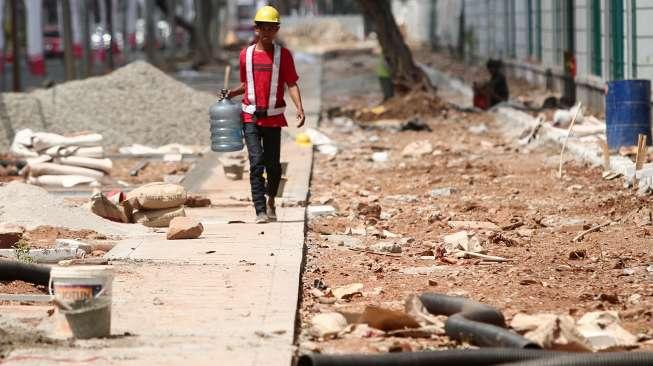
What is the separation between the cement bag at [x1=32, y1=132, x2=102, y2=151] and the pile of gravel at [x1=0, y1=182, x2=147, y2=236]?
223 inches

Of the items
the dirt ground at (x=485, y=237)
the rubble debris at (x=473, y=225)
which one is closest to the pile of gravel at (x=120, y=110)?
the dirt ground at (x=485, y=237)

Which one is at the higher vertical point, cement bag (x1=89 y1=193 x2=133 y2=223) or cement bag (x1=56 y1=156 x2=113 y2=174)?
cement bag (x1=89 y1=193 x2=133 y2=223)

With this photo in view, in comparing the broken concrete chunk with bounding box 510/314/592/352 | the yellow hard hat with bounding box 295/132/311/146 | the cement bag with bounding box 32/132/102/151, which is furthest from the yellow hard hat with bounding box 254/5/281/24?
the yellow hard hat with bounding box 295/132/311/146

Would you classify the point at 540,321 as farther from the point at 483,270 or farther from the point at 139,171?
the point at 139,171

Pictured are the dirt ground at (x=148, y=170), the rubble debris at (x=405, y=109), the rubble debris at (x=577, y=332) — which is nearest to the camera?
the rubble debris at (x=577, y=332)

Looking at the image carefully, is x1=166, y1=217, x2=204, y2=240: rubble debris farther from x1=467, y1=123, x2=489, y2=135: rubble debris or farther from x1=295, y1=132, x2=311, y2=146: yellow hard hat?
x1=467, y1=123, x2=489, y2=135: rubble debris

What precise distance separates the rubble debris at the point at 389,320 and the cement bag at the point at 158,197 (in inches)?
210

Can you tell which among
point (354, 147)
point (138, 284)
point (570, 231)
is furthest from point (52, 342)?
point (354, 147)

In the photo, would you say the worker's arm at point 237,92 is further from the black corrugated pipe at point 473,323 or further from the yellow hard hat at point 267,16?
the black corrugated pipe at point 473,323

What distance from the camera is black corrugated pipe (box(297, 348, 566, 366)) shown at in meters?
7.22

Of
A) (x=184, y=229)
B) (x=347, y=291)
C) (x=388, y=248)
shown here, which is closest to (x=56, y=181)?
(x=184, y=229)

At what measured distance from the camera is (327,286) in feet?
33.3

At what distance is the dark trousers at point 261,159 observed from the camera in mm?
13477

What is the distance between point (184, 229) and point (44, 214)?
5.45 ft
